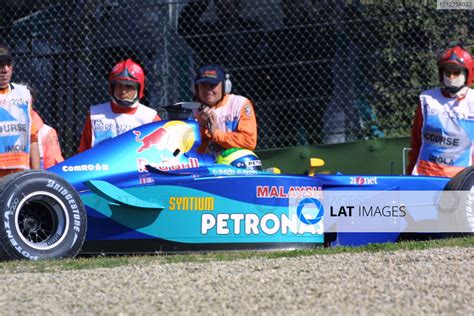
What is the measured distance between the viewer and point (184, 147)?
7441 millimetres

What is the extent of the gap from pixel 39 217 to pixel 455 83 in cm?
382

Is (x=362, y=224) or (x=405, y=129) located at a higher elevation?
(x=405, y=129)

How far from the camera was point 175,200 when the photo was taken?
22.6ft

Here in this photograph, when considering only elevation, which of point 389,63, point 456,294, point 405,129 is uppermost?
point 389,63

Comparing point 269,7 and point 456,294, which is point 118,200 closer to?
point 456,294

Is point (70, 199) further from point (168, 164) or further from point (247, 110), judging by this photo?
point (247, 110)

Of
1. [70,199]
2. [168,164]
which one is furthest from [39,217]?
[168,164]

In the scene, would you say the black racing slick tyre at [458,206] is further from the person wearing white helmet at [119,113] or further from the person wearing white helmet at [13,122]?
the person wearing white helmet at [13,122]

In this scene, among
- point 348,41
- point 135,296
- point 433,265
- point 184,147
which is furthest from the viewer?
point 348,41

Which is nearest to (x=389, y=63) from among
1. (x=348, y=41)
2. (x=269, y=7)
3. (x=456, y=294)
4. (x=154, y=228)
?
(x=348, y=41)

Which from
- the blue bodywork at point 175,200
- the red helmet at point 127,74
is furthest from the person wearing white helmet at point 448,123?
the red helmet at point 127,74

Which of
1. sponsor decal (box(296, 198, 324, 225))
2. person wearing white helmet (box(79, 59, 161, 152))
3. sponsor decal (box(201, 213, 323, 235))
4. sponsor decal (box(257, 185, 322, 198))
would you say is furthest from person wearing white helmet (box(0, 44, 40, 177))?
sponsor decal (box(296, 198, 324, 225))

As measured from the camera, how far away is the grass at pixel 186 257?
610 cm

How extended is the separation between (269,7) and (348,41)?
84 cm
